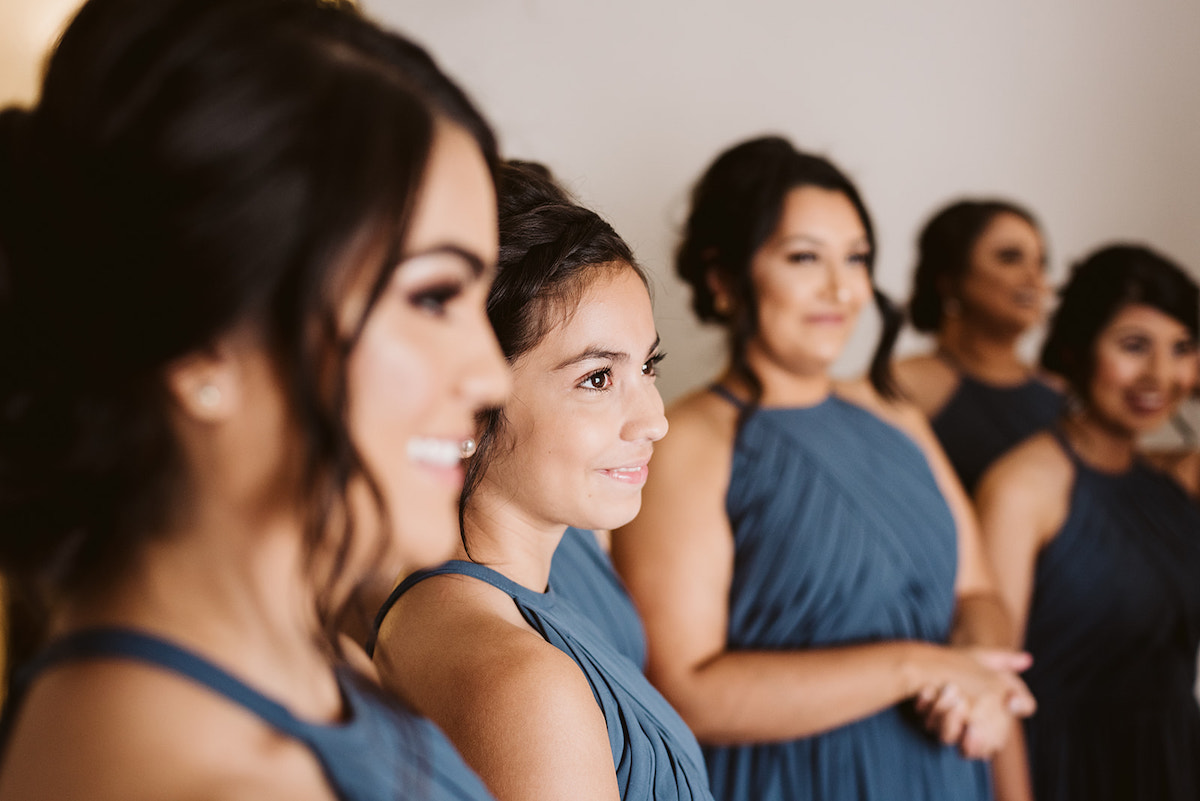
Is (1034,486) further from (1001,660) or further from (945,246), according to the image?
(945,246)

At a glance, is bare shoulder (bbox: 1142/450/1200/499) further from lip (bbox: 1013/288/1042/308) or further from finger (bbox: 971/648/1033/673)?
finger (bbox: 971/648/1033/673)

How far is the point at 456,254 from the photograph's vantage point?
0.58 meters

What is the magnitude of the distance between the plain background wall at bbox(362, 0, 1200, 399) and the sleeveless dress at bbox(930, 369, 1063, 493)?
286 mm

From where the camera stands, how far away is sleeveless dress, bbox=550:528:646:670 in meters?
1.19

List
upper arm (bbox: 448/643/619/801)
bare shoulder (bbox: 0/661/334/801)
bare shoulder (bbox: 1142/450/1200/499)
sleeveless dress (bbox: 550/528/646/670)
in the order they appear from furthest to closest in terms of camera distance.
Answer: bare shoulder (bbox: 1142/450/1200/499) → sleeveless dress (bbox: 550/528/646/670) → upper arm (bbox: 448/643/619/801) → bare shoulder (bbox: 0/661/334/801)

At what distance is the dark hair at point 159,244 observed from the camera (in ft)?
1.65

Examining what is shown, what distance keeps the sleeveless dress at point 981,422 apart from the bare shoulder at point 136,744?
7.41 feet

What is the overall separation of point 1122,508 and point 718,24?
1.49 metres

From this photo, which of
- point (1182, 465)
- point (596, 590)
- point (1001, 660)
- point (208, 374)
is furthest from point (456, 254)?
point (1182, 465)

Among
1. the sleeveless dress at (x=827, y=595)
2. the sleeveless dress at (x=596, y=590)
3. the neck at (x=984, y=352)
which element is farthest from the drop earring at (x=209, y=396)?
the neck at (x=984, y=352)

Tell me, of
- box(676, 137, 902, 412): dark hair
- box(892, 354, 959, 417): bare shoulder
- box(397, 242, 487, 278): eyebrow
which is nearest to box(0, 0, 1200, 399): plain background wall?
box(892, 354, 959, 417): bare shoulder

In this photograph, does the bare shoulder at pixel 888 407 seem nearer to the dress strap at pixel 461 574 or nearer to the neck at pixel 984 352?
the neck at pixel 984 352

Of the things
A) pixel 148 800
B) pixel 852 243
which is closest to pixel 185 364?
pixel 148 800

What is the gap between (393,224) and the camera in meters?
0.55
